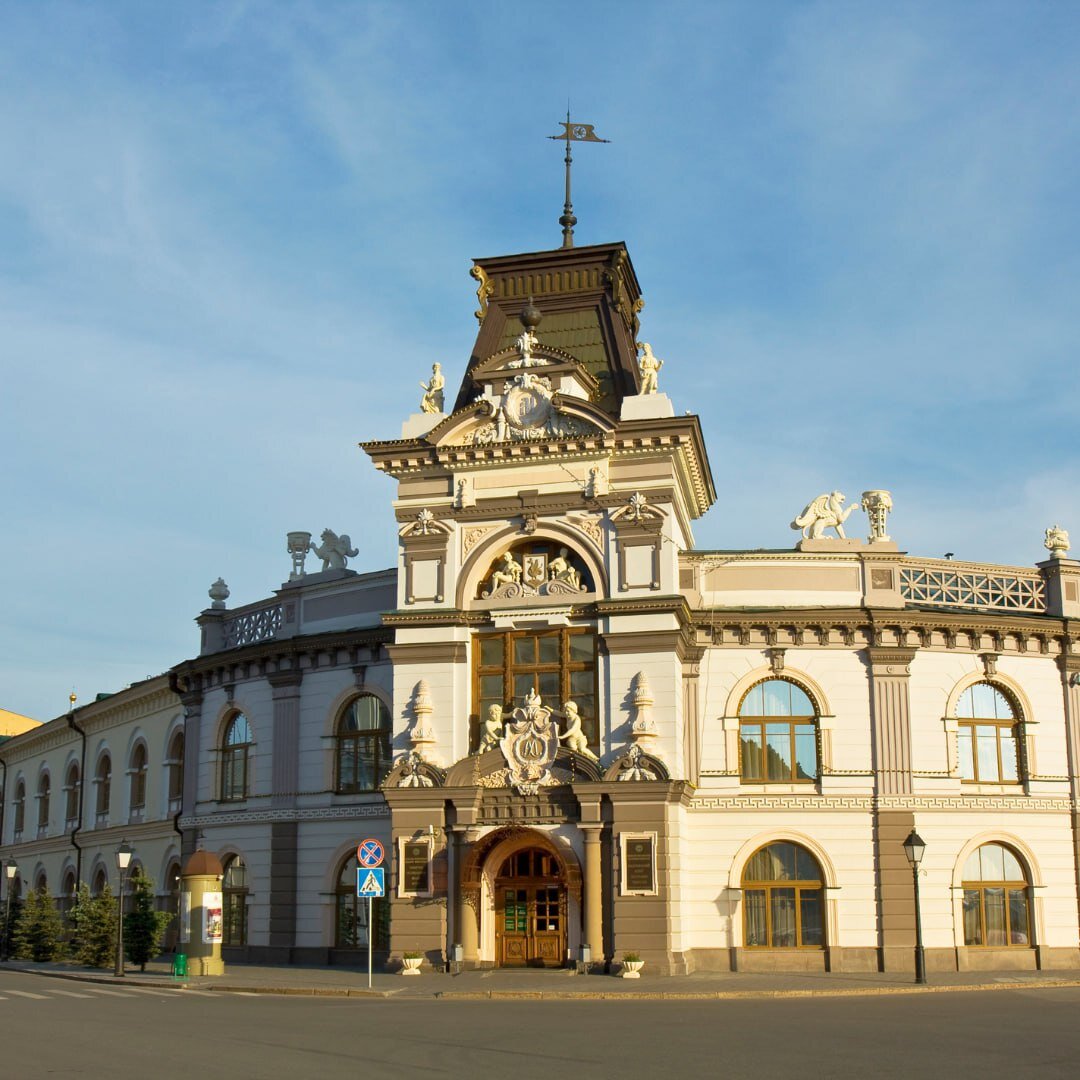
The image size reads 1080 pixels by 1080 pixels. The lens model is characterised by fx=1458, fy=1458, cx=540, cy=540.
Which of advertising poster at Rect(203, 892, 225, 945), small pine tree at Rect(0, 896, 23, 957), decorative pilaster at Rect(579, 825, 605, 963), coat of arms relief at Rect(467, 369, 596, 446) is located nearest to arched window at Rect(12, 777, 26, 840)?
small pine tree at Rect(0, 896, 23, 957)

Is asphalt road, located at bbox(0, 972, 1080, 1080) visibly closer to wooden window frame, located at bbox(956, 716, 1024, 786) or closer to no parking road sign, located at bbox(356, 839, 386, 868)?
no parking road sign, located at bbox(356, 839, 386, 868)

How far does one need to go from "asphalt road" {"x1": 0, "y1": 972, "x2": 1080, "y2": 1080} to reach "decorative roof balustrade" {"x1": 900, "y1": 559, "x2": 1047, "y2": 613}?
37.0 feet

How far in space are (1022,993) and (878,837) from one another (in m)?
6.70

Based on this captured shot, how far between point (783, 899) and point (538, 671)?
7.72 m

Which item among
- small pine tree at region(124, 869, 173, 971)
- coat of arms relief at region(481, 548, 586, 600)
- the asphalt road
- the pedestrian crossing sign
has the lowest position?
the asphalt road

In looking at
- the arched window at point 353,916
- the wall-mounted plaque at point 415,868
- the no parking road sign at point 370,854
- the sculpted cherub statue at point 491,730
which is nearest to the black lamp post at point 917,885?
the sculpted cherub statue at point 491,730

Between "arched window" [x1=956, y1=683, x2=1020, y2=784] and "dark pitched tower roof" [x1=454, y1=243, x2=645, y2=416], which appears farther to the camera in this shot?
"dark pitched tower roof" [x1=454, y1=243, x2=645, y2=416]

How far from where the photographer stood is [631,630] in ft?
105

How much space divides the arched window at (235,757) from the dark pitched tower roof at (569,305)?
36.5ft

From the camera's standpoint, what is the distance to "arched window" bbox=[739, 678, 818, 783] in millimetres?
34031

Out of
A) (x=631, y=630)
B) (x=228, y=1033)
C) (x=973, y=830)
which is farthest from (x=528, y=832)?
(x=228, y=1033)

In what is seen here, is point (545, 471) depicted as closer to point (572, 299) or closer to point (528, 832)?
point (572, 299)

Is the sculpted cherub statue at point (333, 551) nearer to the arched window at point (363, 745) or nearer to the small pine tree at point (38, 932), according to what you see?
the arched window at point (363, 745)

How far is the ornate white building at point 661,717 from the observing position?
105 ft
